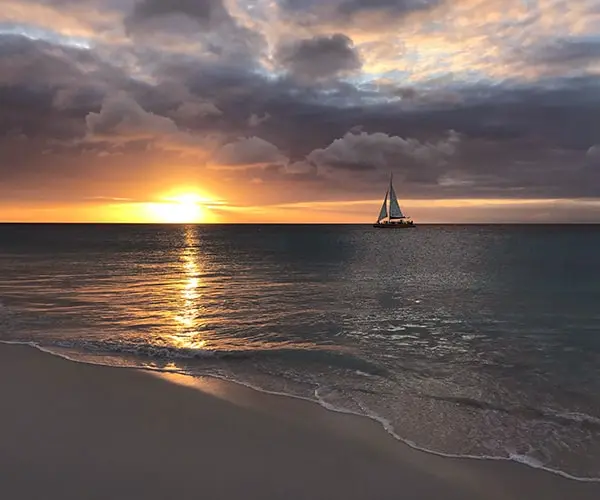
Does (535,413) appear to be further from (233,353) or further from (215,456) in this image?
(233,353)

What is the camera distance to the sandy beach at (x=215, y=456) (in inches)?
254

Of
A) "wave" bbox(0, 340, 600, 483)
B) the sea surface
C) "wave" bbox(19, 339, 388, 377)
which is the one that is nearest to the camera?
"wave" bbox(0, 340, 600, 483)

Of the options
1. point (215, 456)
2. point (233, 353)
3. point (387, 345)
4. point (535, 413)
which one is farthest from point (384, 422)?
point (387, 345)

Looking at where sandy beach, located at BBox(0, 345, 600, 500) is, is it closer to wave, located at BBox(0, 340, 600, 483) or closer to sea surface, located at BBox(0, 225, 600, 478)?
wave, located at BBox(0, 340, 600, 483)

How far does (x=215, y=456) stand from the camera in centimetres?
730

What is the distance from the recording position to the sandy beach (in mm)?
6441

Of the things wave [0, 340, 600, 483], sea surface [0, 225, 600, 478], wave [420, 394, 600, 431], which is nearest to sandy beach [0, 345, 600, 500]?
wave [0, 340, 600, 483]

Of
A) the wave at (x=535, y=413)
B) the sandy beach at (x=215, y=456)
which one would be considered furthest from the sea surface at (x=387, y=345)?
the sandy beach at (x=215, y=456)

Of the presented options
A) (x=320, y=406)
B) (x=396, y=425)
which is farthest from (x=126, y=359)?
(x=396, y=425)

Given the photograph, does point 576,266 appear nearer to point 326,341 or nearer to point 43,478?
point 326,341

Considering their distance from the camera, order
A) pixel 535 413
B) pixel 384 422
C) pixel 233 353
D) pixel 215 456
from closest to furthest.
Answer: pixel 215 456, pixel 384 422, pixel 535 413, pixel 233 353

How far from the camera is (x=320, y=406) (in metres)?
9.87

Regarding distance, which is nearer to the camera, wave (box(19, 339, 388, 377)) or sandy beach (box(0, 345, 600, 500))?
sandy beach (box(0, 345, 600, 500))

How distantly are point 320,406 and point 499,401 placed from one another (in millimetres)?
3959
